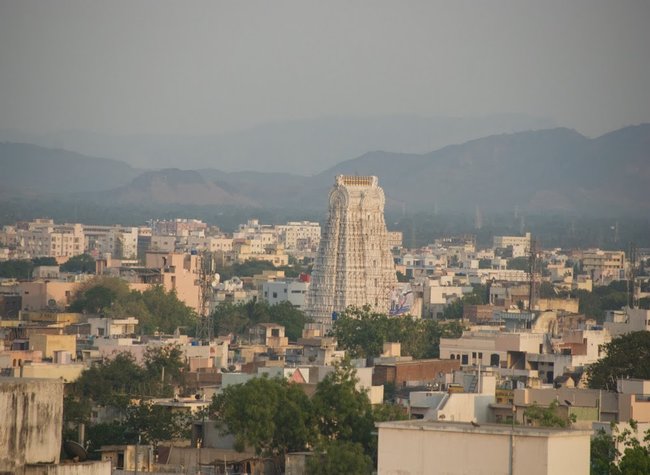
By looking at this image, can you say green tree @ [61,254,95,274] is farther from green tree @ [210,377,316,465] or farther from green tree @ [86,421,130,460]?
green tree @ [210,377,316,465]

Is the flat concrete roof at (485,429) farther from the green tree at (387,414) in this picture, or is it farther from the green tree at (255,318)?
the green tree at (255,318)

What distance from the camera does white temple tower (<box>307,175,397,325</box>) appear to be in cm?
9781

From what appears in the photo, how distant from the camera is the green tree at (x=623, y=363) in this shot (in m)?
51.5

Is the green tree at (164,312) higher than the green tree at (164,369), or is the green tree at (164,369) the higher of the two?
the green tree at (164,312)

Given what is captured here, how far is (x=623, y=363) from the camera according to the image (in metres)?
53.0

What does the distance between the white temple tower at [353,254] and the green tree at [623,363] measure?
1651 inches

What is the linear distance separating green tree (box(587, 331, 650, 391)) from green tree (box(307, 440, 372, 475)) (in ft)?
70.2

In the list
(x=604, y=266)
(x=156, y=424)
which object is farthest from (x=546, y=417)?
(x=604, y=266)

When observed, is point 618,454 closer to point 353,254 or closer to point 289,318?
point 289,318

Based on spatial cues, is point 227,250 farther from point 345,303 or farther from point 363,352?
point 363,352

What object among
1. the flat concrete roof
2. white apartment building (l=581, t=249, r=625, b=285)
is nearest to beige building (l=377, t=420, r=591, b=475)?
the flat concrete roof

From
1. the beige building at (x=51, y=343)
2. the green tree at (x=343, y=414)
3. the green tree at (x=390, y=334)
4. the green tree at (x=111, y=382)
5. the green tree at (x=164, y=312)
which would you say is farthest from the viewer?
the green tree at (x=164, y=312)

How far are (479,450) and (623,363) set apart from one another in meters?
29.0

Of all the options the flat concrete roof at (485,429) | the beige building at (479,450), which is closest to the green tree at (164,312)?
the flat concrete roof at (485,429)
